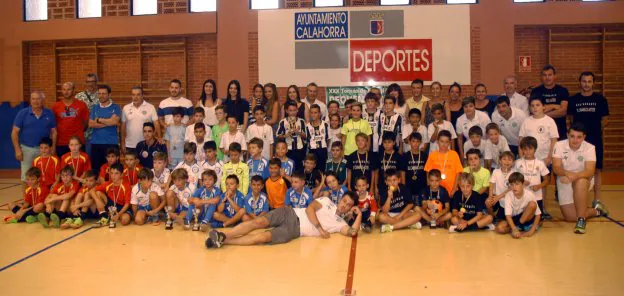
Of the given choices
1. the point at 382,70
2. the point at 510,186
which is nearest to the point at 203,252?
the point at 510,186

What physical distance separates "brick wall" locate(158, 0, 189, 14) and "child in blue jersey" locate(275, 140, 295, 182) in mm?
6251

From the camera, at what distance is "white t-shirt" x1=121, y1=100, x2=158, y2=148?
879 centimetres

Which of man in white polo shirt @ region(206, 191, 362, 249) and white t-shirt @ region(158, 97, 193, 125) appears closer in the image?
man in white polo shirt @ region(206, 191, 362, 249)

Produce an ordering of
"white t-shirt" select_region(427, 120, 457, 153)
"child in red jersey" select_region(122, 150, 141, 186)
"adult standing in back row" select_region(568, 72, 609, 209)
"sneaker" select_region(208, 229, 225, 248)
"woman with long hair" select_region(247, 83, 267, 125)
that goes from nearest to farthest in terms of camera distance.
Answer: "sneaker" select_region(208, 229, 225, 248) < "child in red jersey" select_region(122, 150, 141, 186) < "white t-shirt" select_region(427, 120, 457, 153) < "adult standing in back row" select_region(568, 72, 609, 209) < "woman with long hair" select_region(247, 83, 267, 125)

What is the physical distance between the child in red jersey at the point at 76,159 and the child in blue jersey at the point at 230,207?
91.2 inches

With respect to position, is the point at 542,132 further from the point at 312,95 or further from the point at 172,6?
the point at 172,6

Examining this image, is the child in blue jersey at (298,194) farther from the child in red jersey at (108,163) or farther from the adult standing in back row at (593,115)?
the adult standing in back row at (593,115)

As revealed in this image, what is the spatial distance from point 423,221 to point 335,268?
97.2 inches

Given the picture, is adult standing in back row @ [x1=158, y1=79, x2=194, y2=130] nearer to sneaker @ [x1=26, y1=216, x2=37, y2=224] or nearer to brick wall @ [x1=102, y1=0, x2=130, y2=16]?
sneaker @ [x1=26, y1=216, x2=37, y2=224]

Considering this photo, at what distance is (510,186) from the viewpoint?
7.03 metres

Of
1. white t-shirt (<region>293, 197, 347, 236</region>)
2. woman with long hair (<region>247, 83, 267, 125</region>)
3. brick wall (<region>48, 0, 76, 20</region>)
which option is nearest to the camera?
white t-shirt (<region>293, 197, 347, 236</region>)

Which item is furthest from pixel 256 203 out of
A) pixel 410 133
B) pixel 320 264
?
pixel 410 133

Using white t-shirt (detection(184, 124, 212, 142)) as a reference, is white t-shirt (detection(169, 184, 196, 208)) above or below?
below

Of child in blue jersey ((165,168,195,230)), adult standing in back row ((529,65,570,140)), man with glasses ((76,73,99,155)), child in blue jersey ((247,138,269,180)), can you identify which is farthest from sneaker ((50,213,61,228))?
adult standing in back row ((529,65,570,140))
